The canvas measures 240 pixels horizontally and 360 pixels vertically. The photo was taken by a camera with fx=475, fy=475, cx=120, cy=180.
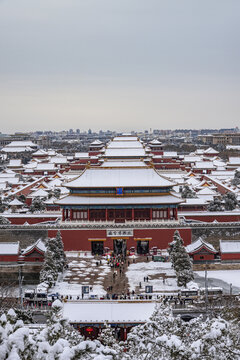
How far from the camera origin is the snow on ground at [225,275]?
32938 millimetres

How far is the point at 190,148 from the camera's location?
16000 centimetres

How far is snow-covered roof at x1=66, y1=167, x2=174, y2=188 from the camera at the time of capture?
41.6 meters

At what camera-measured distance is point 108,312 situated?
22.6m

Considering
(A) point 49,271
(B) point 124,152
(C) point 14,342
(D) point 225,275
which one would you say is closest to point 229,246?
(D) point 225,275

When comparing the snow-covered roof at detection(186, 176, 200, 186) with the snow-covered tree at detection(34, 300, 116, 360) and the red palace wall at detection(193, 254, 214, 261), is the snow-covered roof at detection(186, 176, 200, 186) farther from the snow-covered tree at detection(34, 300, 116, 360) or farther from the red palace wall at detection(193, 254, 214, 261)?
the snow-covered tree at detection(34, 300, 116, 360)

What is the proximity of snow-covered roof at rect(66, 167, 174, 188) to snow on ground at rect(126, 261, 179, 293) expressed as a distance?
7.78 m

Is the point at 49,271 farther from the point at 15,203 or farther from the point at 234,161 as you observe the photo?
the point at 234,161

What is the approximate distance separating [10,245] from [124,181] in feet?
37.8

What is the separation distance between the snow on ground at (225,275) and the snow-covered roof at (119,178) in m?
9.43

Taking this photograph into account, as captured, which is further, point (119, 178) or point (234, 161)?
point (234, 161)

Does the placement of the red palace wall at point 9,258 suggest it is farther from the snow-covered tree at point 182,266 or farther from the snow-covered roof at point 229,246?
the snow-covered roof at point 229,246

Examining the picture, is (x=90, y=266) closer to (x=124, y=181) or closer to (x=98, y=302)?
(x=124, y=181)

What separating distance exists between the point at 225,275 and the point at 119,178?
1334cm

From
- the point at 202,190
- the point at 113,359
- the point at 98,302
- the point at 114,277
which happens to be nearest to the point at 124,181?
the point at 114,277
